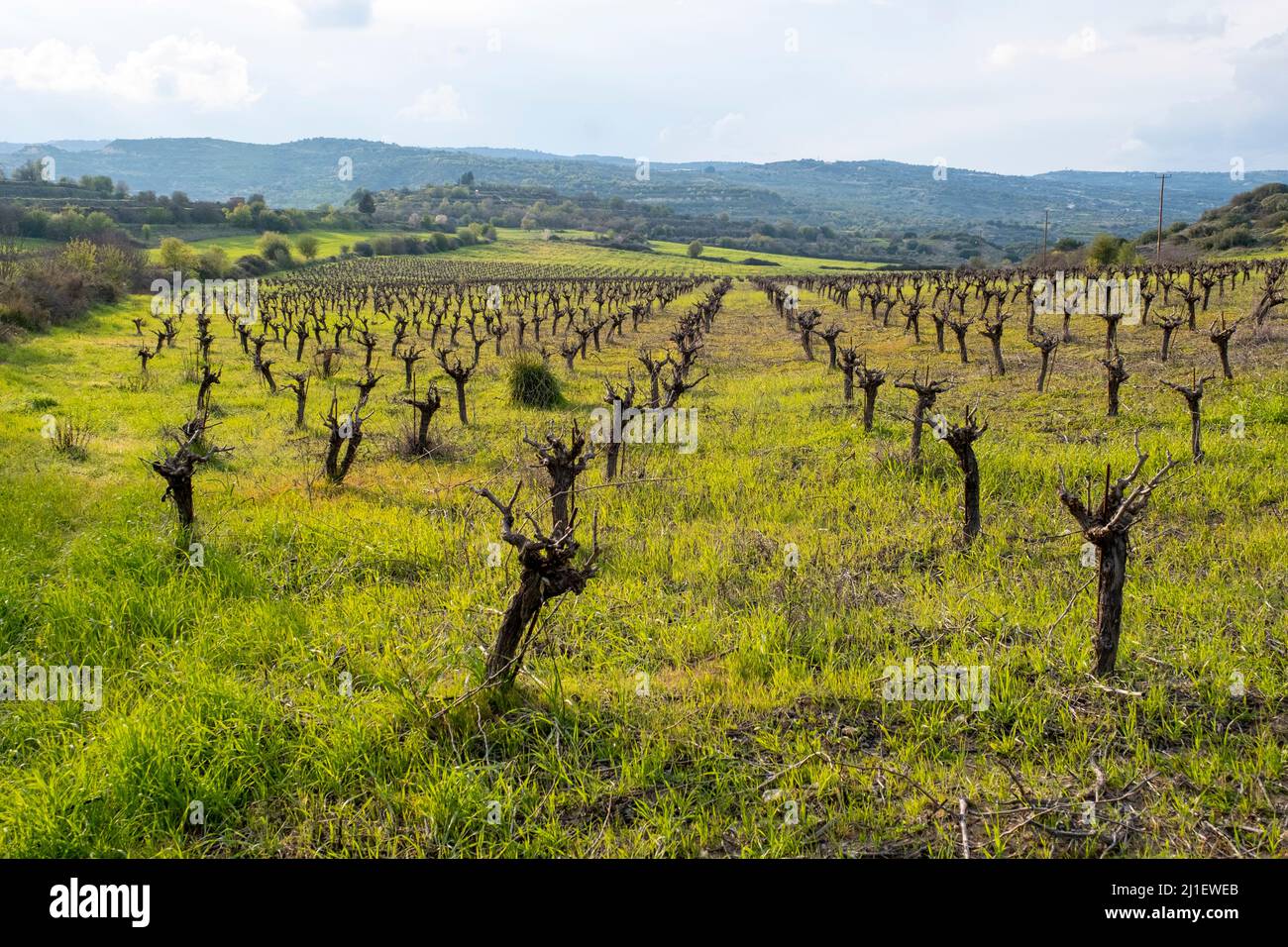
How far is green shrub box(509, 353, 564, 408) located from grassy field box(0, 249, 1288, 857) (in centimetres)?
850

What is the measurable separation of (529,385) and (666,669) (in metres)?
15.8

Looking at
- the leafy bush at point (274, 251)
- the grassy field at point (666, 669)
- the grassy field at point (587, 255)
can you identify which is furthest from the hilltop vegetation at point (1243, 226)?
the leafy bush at point (274, 251)

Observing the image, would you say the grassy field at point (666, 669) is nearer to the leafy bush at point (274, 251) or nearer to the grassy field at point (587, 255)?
the leafy bush at point (274, 251)

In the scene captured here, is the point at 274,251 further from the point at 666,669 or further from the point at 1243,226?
the point at 1243,226

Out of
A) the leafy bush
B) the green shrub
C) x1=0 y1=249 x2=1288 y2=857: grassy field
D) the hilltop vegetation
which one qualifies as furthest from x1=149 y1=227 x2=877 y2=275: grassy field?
x1=0 y1=249 x2=1288 y2=857: grassy field

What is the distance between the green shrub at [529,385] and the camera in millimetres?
20938

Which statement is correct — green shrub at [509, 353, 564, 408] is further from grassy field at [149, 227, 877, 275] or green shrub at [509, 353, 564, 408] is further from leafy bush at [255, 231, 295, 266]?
leafy bush at [255, 231, 295, 266]

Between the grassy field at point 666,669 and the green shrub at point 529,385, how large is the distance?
27.9ft

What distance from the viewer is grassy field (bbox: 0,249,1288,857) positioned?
446 centimetres
